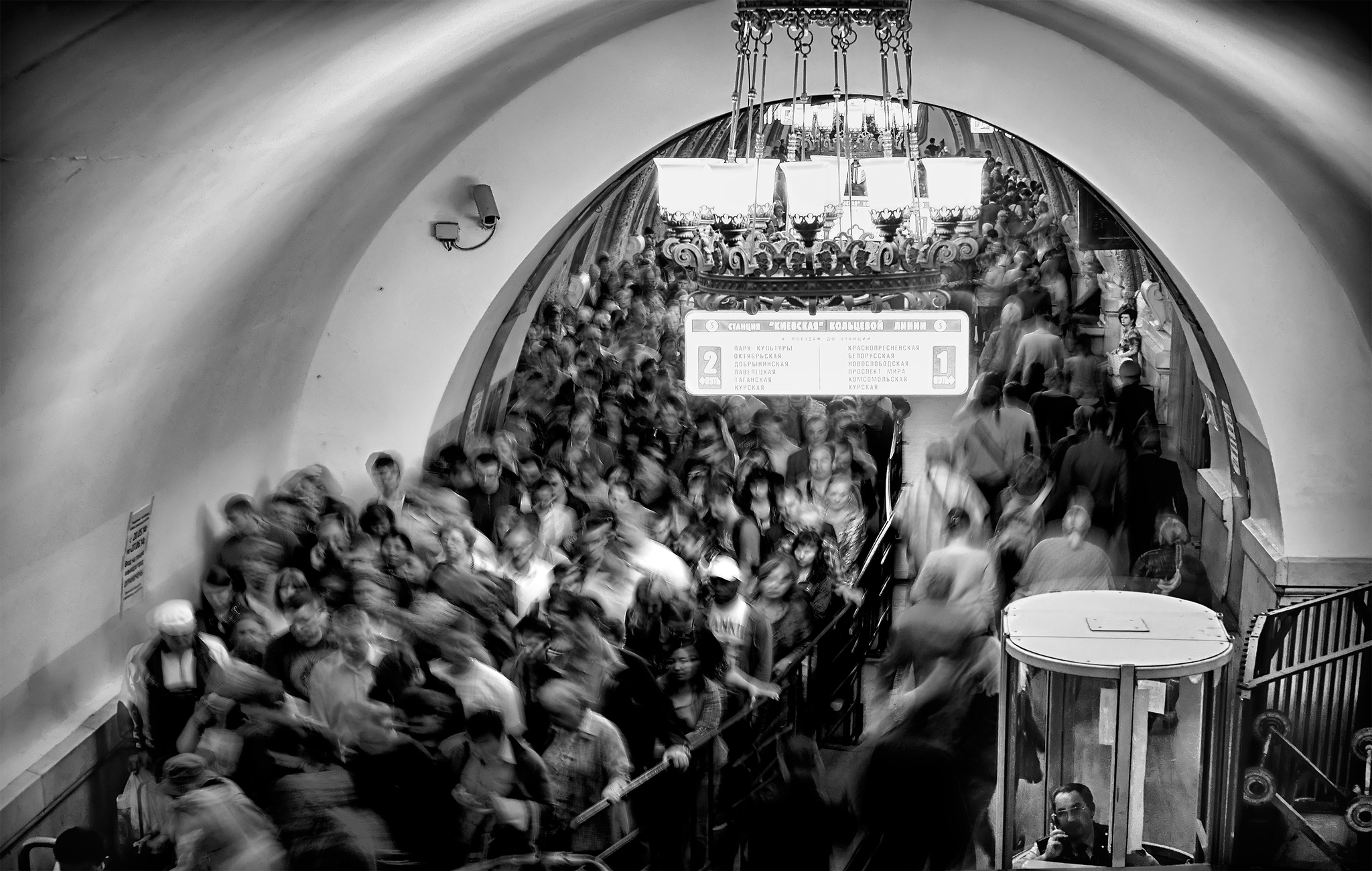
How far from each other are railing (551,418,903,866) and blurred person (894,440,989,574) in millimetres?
355

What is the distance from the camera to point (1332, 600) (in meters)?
7.51

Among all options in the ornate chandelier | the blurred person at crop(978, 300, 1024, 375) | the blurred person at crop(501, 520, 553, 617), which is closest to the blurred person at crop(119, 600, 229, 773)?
the blurred person at crop(501, 520, 553, 617)

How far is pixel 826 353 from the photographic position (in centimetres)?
770

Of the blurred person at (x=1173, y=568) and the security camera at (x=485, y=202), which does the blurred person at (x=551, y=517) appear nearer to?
the security camera at (x=485, y=202)

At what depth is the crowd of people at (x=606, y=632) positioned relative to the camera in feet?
16.0

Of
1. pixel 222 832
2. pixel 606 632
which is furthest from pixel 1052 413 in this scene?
pixel 222 832

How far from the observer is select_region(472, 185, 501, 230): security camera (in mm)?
8906

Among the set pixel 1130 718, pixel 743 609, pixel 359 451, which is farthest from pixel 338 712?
pixel 359 451

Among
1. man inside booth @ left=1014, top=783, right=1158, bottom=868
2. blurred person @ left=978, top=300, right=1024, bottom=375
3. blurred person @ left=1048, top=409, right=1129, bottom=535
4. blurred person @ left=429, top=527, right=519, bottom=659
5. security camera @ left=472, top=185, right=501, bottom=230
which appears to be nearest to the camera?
man inside booth @ left=1014, top=783, right=1158, bottom=868

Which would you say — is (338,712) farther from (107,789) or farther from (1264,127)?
(1264,127)

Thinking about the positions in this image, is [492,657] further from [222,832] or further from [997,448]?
[997,448]

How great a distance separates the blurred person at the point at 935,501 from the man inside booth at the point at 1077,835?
2.33 meters

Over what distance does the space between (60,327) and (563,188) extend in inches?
162

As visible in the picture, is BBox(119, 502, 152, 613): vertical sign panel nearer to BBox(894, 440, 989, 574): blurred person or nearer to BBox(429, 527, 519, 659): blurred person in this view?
BBox(429, 527, 519, 659): blurred person
